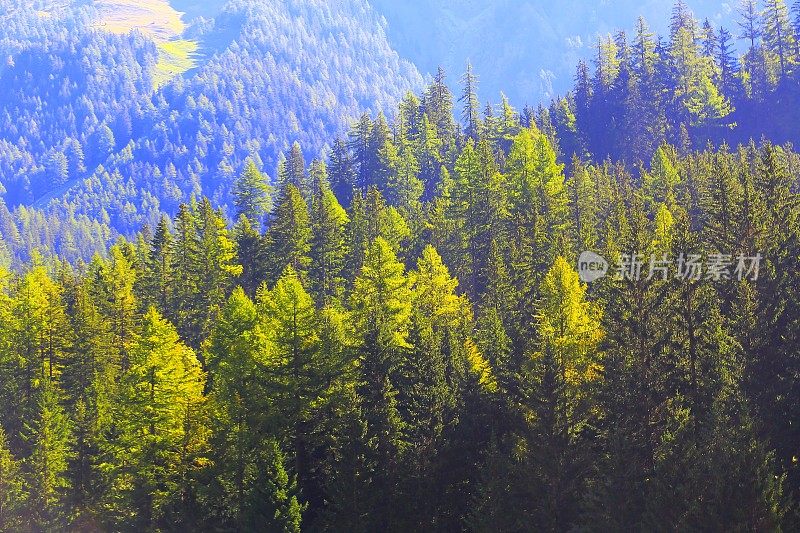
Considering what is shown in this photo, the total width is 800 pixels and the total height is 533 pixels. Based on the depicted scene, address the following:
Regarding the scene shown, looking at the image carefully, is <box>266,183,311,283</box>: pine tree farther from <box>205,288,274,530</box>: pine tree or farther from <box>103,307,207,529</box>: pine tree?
<box>103,307,207,529</box>: pine tree

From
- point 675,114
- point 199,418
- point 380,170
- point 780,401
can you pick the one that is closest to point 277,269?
point 199,418

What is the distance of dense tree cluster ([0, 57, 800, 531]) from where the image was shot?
38.1 meters

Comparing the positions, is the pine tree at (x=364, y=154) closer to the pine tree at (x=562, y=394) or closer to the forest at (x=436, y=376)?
the forest at (x=436, y=376)

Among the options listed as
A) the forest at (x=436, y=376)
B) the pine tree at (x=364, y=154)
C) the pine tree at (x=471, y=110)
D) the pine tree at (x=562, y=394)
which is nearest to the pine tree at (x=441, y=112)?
the pine tree at (x=471, y=110)

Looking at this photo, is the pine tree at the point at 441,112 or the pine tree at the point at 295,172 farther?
the pine tree at the point at 441,112

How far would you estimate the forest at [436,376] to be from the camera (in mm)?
38772

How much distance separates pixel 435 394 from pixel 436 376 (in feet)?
3.33

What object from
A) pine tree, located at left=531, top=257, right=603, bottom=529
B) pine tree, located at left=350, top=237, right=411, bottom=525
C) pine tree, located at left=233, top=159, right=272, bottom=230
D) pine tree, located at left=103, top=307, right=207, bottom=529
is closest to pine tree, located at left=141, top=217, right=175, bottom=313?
pine tree, located at left=103, top=307, right=207, bottom=529

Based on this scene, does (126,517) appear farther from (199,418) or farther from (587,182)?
(587,182)

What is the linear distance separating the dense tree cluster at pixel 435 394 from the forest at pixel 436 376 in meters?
0.14

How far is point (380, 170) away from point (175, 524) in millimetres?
66121

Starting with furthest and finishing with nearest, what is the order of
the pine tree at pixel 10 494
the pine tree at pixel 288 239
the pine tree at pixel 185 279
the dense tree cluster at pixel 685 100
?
1. the dense tree cluster at pixel 685 100
2. the pine tree at pixel 288 239
3. the pine tree at pixel 185 279
4. the pine tree at pixel 10 494

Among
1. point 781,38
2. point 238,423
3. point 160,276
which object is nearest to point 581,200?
point 160,276

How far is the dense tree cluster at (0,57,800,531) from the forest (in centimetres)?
14
